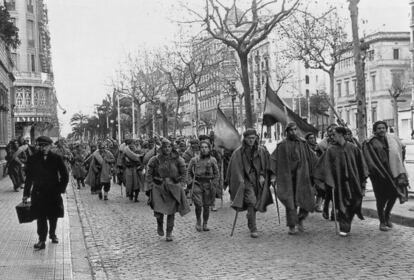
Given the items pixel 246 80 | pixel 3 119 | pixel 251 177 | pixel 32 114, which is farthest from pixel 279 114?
pixel 32 114

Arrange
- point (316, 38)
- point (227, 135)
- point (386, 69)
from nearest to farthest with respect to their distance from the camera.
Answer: point (227, 135) < point (316, 38) < point (386, 69)

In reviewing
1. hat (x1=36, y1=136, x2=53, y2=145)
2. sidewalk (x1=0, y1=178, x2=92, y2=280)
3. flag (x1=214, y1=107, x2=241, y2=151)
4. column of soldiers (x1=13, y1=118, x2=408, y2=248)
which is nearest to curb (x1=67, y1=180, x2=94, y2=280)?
sidewalk (x1=0, y1=178, x2=92, y2=280)

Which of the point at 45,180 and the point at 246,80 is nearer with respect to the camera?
the point at 45,180

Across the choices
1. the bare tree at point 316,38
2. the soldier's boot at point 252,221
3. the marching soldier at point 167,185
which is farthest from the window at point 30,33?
the soldier's boot at point 252,221

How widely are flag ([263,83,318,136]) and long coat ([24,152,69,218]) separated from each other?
4377 millimetres

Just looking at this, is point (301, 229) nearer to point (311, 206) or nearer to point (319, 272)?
point (311, 206)

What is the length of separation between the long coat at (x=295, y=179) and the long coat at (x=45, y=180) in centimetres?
321

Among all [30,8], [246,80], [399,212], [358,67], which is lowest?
[399,212]

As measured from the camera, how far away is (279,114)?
39.0 feet

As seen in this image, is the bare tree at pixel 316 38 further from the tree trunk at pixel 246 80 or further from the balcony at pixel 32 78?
the balcony at pixel 32 78

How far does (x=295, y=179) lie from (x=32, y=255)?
4.06 metres

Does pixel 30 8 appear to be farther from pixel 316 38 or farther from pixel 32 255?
pixel 32 255

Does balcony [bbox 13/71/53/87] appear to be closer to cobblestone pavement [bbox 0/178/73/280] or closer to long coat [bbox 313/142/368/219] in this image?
cobblestone pavement [bbox 0/178/73/280]

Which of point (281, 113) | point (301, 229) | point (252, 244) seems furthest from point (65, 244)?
Result: point (281, 113)
